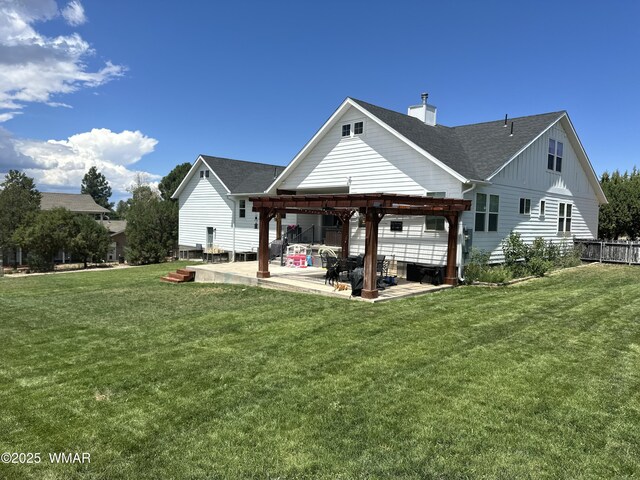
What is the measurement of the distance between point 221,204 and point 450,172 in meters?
16.4

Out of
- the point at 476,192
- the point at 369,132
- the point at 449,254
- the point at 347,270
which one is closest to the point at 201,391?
the point at 347,270

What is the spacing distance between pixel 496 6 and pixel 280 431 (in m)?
17.6

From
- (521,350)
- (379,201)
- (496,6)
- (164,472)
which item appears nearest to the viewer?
(164,472)

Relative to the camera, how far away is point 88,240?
3150cm

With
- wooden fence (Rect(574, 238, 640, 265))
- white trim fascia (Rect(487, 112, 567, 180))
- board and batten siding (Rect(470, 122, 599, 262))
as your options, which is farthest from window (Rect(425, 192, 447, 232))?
wooden fence (Rect(574, 238, 640, 265))

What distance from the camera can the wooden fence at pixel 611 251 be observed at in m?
17.9

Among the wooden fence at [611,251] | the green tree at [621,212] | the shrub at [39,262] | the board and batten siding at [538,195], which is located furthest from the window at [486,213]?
the shrub at [39,262]

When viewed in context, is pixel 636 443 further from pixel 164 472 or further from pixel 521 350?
pixel 164 472

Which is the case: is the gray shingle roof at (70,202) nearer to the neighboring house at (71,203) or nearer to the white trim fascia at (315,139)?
the neighboring house at (71,203)

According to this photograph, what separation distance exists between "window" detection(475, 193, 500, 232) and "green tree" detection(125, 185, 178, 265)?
23.7m

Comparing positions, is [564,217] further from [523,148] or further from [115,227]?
[115,227]

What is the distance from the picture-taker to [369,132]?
1608 centimetres

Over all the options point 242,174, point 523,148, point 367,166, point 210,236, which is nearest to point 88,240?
point 210,236

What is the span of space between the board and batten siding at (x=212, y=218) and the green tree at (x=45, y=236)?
8623 mm
